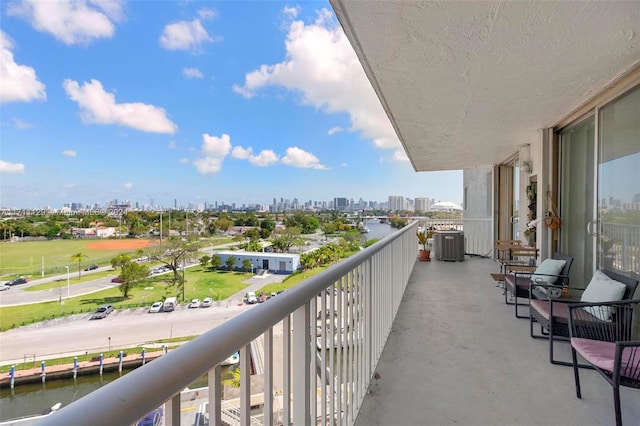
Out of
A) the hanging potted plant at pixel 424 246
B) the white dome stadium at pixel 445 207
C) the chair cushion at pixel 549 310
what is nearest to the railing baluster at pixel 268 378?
the chair cushion at pixel 549 310

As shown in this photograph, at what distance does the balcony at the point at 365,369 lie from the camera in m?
0.56

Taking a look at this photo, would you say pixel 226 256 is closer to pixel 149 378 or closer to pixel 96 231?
pixel 96 231

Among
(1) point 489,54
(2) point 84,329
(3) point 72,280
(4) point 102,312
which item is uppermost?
(1) point 489,54

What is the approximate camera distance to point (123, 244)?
675 centimetres

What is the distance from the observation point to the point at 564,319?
264 cm

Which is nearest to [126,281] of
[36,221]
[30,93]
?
[36,221]

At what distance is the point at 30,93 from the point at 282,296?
17.2 meters

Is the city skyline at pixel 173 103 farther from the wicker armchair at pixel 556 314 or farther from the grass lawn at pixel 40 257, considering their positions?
the wicker armchair at pixel 556 314

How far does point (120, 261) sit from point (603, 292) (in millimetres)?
7478

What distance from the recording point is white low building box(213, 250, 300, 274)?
6406 millimetres

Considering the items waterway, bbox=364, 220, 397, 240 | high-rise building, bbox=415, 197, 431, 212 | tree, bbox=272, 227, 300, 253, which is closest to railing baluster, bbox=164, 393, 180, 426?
waterway, bbox=364, 220, 397, 240

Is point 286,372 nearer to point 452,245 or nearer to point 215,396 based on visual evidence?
point 215,396

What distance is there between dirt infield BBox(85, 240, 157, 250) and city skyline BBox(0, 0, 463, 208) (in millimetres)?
1375

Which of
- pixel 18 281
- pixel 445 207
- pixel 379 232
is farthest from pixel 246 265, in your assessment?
pixel 445 207
